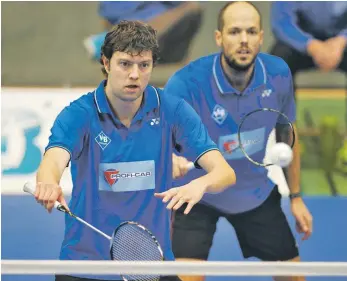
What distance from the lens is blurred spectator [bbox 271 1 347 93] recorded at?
5.47 meters

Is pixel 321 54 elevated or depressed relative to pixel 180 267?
elevated

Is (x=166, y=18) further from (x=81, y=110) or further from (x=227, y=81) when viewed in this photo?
(x=81, y=110)

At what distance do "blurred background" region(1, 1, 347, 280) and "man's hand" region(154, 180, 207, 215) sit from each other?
6.34 feet

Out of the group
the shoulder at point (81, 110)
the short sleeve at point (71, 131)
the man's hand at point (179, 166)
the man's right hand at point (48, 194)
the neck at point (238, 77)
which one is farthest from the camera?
the neck at point (238, 77)

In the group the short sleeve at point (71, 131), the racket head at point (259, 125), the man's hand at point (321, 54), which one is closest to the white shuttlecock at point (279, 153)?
the racket head at point (259, 125)

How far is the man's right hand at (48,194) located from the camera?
10.5 feet

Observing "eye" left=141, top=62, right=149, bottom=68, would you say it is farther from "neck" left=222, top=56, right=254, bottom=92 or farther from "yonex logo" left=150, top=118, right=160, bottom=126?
"neck" left=222, top=56, right=254, bottom=92

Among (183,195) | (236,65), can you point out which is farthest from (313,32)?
A: (183,195)

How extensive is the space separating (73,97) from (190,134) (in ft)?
5.96

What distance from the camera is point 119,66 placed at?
387 centimetres

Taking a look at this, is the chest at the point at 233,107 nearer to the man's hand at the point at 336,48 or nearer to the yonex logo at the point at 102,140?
the man's hand at the point at 336,48

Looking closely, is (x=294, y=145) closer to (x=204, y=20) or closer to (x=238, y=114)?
(x=238, y=114)

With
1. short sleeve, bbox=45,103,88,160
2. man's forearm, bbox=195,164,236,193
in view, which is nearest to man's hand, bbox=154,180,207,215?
man's forearm, bbox=195,164,236,193

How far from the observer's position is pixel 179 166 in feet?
14.2
